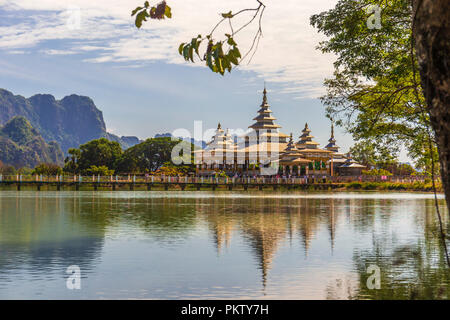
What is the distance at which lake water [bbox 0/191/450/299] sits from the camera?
861 cm

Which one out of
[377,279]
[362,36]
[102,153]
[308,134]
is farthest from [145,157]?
[377,279]

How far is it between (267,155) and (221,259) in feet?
214

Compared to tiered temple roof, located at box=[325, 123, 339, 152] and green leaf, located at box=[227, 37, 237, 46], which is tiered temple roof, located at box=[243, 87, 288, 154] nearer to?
tiered temple roof, located at box=[325, 123, 339, 152]

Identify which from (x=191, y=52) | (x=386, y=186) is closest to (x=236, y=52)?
(x=191, y=52)

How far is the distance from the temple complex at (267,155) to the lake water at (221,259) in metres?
54.1

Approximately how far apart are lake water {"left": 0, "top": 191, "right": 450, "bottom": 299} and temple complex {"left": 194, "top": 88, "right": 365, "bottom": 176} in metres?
54.1

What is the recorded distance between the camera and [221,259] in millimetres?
11898

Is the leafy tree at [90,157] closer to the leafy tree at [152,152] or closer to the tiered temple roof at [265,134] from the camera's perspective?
the leafy tree at [152,152]

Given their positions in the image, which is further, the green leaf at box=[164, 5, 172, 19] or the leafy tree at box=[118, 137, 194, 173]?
the leafy tree at box=[118, 137, 194, 173]

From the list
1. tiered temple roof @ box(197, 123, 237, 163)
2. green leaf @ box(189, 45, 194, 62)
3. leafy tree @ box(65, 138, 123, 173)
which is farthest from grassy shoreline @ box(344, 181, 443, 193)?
green leaf @ box(189, 45, 194, 62)

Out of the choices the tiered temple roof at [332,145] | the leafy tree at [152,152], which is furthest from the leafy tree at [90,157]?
the tiered temple roof at [332,145]
